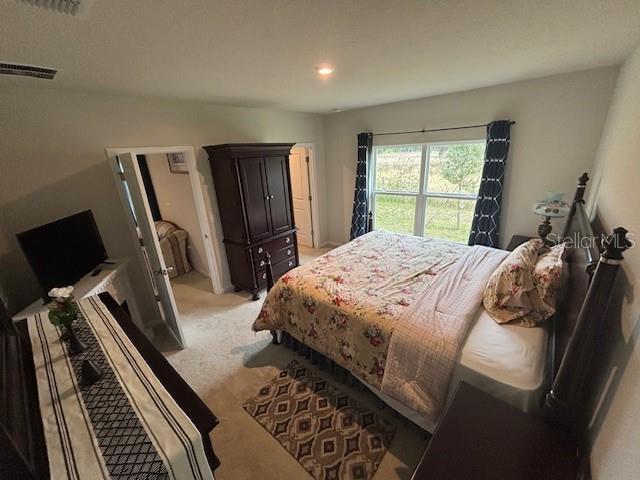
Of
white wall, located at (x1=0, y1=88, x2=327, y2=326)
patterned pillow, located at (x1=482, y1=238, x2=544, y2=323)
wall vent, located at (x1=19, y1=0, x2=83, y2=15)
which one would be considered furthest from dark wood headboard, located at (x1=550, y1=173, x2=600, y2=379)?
white wall, located at (x1=0, y1=88, x2=327, y2=326)

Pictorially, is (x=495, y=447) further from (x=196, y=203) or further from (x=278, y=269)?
(x=196, y=203)

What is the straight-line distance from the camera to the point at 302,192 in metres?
4.82

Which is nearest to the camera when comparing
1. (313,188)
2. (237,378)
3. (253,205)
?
(237,378)

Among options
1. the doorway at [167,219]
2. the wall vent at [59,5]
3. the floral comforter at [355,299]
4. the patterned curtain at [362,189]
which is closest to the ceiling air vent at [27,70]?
the doorway at [167,219]

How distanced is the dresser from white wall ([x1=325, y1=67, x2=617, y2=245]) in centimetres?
188

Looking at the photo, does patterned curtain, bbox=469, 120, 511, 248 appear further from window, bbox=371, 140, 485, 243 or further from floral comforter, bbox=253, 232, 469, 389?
floral comforter, bbox=253, 232, 469, 389

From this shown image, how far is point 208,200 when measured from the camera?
324 centimetres

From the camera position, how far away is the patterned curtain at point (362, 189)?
4035 mm

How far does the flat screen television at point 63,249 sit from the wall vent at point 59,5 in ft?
4.49

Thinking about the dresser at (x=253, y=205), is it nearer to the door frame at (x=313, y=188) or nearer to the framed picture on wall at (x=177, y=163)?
the framed picture on wall at (x=177, y=163)

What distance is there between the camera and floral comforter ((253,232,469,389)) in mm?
1716

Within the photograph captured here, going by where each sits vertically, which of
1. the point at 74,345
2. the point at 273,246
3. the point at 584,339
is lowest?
the point at 273,246

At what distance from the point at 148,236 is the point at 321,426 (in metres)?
2.05

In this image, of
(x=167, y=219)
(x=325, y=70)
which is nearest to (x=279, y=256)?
(x=167, y=219)
